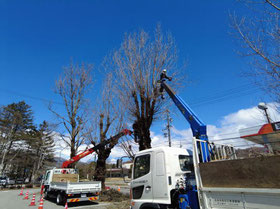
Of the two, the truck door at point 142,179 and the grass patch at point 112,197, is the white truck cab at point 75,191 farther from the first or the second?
the truck door at point 142,179

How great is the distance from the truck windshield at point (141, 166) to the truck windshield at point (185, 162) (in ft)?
3.16

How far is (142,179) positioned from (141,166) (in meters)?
0.39

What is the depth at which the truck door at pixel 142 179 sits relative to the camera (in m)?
4.82

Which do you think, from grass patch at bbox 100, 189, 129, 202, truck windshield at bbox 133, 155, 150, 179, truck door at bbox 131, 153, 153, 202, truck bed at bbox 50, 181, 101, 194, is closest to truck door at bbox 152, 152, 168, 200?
truck door at bbox 131, 153, 153, 202

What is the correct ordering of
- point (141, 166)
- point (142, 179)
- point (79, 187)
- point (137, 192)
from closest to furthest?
point (142, 179) → point (137, 192) → point (141, 166) → point (79, 187)

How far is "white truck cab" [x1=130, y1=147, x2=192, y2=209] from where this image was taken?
175 inches

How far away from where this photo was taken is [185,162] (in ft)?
16.7

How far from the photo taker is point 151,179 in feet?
15.7

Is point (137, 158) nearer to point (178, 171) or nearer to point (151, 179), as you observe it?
point (151, 179)

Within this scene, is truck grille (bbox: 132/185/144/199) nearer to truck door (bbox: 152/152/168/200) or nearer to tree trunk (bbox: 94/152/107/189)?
truck door (bbox: 152/152/168/200)

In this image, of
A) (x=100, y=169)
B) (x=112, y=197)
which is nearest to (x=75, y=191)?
(x=112, y=197)

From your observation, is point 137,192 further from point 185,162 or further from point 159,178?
point 185,162

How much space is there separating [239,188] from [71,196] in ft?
33.6

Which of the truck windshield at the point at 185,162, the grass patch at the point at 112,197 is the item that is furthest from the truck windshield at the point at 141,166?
the grass patch at the point at 112,197
